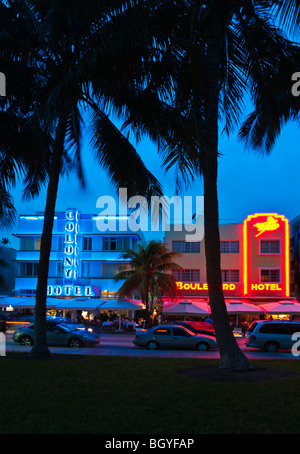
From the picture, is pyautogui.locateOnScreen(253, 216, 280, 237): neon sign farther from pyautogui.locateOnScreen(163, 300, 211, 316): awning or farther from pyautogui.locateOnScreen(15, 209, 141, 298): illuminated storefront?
pyautogui.locateOnScreen(15, 209, 141, 298): illuminated storefront

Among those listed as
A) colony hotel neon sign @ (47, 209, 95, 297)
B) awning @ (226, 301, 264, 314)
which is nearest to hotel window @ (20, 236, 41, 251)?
colony hotel neon sign @ (47, 209, 95, 297)

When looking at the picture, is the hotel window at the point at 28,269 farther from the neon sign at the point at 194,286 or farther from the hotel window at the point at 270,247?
the hotel window at the point at 270,247

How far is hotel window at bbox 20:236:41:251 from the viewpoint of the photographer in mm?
48406

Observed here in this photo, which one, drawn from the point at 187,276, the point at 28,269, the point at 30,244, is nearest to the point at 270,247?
the point at 187,276

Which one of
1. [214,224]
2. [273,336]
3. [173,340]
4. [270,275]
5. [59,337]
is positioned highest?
[214,224]

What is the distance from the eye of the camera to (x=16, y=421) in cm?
689

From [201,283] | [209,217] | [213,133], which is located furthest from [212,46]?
[201,283]

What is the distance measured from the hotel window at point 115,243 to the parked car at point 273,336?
23.9 m

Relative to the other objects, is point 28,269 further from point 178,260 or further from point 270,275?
point 270,275

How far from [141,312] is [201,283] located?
8.55 meters

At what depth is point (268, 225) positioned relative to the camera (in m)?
43.3

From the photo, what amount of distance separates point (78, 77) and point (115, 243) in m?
37.8

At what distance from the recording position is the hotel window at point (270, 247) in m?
43.5
